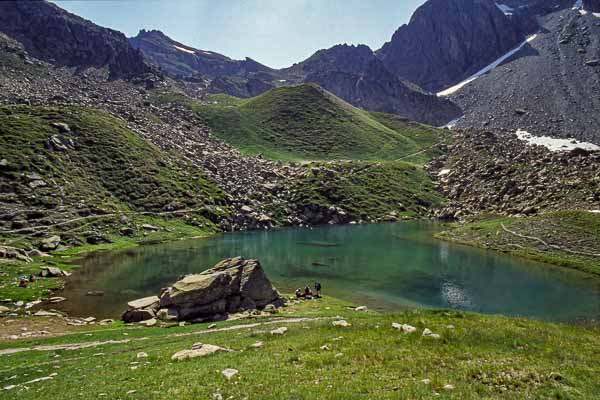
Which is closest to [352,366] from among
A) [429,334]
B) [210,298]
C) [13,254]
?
[429,334]

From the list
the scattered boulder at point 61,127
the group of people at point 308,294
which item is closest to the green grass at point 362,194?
the scattered boulder at point 61,127

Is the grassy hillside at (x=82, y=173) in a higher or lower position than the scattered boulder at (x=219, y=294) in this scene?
higher

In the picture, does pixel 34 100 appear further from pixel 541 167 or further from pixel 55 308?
pixel 541 167

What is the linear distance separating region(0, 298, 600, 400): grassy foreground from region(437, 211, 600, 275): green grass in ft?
201

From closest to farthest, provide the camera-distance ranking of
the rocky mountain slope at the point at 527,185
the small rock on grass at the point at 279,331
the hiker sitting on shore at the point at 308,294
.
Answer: the small rock on grass at the point at 279,331, the hiker sitting on shore at the point at 308,294, the rocky mountain slope at the point at 527,185

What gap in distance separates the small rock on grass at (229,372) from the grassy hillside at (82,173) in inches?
3578

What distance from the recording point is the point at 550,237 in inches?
3514

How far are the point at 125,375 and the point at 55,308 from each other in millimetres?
36150

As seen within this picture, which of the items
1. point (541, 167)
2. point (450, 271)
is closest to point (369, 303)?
point (450, 271)

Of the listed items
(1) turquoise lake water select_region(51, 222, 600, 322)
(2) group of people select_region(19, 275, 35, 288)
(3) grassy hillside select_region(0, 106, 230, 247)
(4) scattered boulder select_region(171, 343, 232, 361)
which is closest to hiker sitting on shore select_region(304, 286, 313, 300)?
(1) turquoise lake water select_region(51, 222, 600, 322)

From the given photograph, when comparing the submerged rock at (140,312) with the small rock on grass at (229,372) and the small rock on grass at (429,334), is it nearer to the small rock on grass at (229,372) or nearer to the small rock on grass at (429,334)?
the small rock on grass at (229,372)

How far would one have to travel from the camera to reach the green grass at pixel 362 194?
556ft

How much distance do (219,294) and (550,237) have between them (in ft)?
258

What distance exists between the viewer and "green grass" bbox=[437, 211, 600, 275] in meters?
77.9
